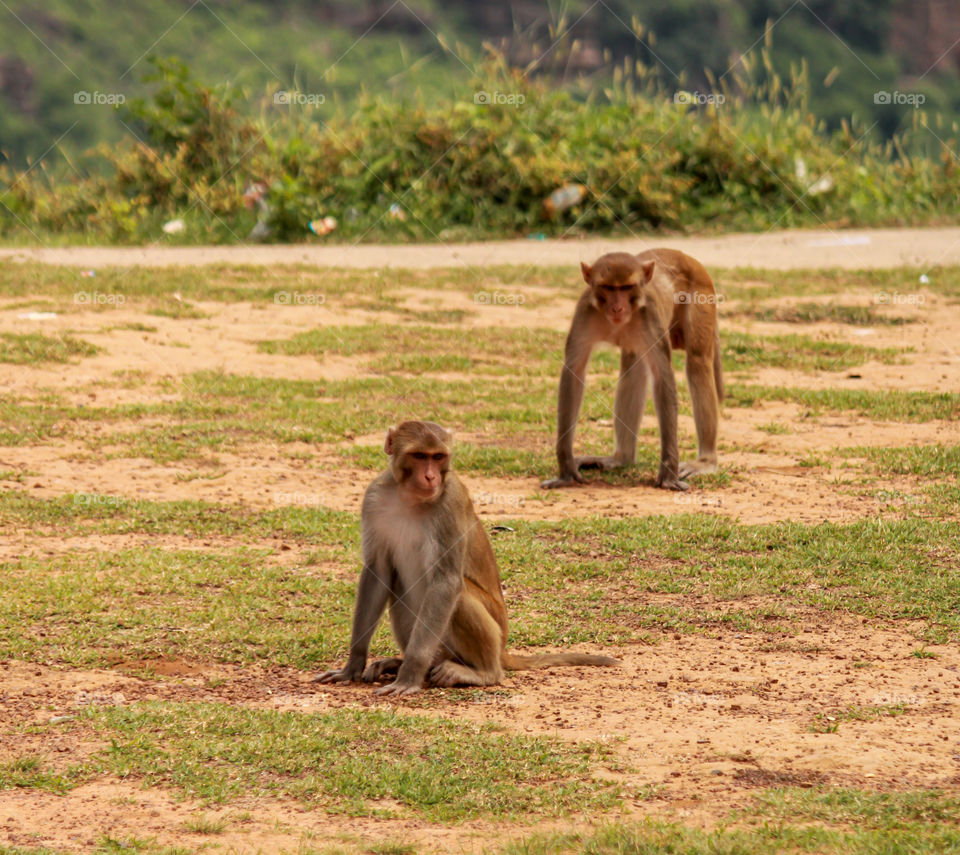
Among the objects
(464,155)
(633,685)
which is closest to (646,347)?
(633,685)

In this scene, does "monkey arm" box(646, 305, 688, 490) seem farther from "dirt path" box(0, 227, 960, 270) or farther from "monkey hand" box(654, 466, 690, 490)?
"dirt path" box(0, 227, 960, 270)

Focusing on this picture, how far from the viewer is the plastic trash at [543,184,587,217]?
19219 mm

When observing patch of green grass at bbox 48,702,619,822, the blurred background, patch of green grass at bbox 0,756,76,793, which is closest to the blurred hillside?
the blurred background

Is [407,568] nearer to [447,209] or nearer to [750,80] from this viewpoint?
[447,209]

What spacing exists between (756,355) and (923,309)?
2715mm

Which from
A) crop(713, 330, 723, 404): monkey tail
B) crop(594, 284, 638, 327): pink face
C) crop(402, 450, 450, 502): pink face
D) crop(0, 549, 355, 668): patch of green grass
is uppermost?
crop(594, 284, 638, 327): pink face

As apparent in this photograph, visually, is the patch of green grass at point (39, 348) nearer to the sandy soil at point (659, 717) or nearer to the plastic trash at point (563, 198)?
the sandy soil at point (659, 717)

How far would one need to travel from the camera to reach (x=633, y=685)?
239 inches

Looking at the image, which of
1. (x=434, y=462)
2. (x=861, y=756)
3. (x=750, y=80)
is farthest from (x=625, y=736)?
(x=750, y=80)

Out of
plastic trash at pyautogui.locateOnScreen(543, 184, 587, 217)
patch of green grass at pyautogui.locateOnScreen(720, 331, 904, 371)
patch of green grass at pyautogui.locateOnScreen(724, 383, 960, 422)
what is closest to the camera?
patch of green grass at pyautogui.locateOnScreen(724, 383, 960, 422)

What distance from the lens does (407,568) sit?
6027 millimetres

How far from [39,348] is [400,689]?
24.2 ft

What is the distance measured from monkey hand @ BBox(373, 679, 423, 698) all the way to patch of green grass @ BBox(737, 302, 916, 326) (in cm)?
958

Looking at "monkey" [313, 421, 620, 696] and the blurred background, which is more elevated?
the blurred background
